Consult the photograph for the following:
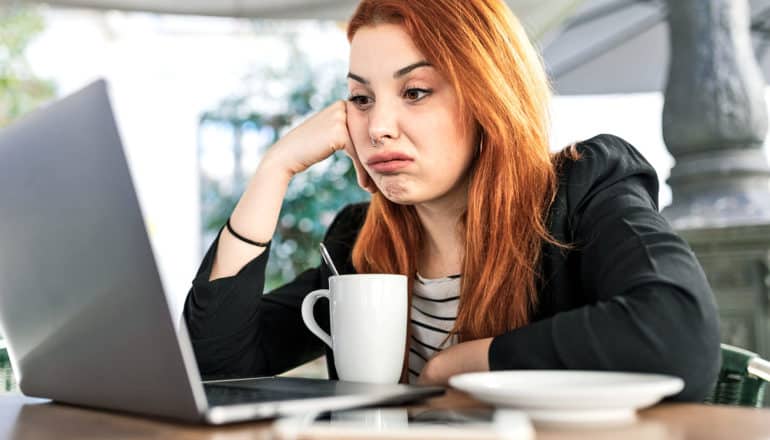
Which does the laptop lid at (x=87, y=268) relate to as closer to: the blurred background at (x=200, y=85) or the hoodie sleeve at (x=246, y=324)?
the hoodie sleeve at (x=246, y=324)

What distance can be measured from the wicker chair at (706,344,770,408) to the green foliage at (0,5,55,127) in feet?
13.1

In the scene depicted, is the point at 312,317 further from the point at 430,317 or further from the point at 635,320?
the point at 635,320

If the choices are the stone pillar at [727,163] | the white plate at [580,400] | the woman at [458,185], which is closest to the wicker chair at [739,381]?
the woman at [458,185]

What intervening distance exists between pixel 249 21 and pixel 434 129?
10.5 feet

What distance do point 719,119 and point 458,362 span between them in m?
1.98

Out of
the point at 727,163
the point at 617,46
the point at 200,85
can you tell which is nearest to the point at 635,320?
the point at 727,163

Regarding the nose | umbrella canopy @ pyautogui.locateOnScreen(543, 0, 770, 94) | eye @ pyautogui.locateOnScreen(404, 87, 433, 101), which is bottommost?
the nose

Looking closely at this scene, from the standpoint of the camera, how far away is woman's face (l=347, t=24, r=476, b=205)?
43.5 inches

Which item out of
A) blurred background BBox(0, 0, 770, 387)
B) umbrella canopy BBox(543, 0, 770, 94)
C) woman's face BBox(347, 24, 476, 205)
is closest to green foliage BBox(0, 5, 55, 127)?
blurred background BBox(0, 0, 770, 387)

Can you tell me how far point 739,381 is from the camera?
1.09m

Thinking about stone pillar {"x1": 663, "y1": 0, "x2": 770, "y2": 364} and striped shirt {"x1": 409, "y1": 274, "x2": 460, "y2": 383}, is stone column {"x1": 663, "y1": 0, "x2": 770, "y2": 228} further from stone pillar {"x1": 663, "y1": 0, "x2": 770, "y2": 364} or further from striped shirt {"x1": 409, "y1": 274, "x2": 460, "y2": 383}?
striped shirt {"x1": 409, "y1": 274, "x2": 460, "y2": 383}

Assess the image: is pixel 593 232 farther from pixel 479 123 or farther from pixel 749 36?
pixel 749 36

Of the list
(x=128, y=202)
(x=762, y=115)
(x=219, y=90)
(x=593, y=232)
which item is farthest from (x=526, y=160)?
(x=219, y=90)

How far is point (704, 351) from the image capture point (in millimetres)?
763
